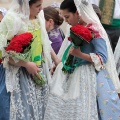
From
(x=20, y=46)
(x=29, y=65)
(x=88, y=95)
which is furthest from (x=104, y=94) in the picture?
(x=20, y=46)

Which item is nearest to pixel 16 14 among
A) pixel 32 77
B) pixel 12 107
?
pixel 32 77

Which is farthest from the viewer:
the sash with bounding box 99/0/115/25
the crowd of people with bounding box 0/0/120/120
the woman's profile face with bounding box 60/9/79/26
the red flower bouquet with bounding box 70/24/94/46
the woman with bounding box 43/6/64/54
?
the sash with bounding box 99/0/115/25

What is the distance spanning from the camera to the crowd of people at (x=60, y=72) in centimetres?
261

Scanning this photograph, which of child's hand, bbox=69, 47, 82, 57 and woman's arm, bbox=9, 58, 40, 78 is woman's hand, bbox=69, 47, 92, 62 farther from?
woman's arm, bbox=9, 58, 40, 78

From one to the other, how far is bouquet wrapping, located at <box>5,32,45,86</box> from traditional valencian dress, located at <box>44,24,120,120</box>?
35cm

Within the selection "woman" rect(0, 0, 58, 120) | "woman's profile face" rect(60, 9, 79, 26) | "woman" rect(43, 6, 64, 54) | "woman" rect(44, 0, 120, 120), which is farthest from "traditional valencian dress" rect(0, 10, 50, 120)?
"woman" rect(43, 6, 64, 54)

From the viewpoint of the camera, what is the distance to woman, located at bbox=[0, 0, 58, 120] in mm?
2678

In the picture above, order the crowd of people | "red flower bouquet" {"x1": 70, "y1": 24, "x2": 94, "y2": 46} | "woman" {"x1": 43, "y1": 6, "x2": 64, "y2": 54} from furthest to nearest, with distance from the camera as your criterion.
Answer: "woman" {"x1": 43, "y1": 6, "x2": 64, "y2": 54}, the crowd of people, "red flower bouquet" {"x1": 70, "y1": 24, "x2": 94, "y2": 46}


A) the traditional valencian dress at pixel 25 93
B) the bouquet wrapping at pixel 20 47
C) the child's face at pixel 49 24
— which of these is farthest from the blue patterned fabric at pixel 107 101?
the child's face at pixel 49 24

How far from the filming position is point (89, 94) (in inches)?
103

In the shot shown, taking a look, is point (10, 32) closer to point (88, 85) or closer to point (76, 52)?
point (76, 52)

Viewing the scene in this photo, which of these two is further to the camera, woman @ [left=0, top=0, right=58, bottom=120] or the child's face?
the child's face

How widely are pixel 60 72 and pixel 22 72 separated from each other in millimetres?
294

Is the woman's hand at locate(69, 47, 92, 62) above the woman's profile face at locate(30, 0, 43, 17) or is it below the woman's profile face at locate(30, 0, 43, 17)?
below
